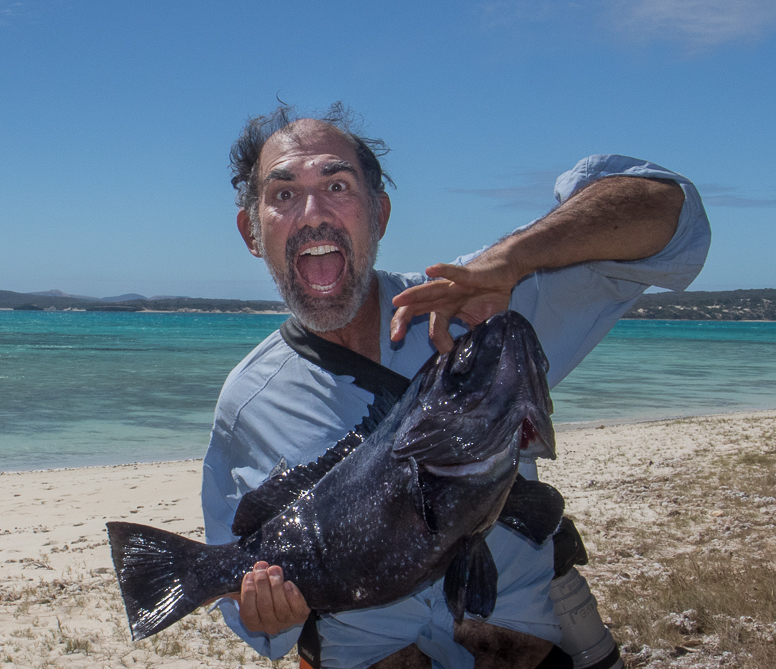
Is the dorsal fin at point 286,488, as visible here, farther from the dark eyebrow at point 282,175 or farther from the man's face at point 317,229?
the dark eyebrow at point 282,175

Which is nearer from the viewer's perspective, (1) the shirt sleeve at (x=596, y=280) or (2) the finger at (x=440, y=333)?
(2) the finger at (x=440, y=333)

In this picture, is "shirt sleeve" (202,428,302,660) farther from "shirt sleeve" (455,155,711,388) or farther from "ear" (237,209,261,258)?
"shirt sleeve" (455,155,711,388)

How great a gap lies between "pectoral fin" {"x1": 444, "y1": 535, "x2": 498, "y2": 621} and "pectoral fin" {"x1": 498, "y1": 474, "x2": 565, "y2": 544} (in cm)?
15

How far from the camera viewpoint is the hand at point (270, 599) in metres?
2.47

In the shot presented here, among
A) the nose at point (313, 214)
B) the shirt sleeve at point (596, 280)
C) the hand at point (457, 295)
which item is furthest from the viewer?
the nose at point (313, 214)

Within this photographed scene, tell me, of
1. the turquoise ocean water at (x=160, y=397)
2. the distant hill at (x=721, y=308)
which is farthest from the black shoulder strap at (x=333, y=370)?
the distant hill at (x=721, y=308)

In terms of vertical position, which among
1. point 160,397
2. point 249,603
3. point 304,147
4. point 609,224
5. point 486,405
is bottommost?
point 160,397

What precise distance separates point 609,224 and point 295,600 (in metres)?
1.82

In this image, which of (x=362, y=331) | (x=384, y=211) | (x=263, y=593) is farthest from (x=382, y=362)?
(x=263, y=593)

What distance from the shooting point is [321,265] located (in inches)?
125

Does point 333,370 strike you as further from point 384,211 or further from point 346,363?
point 384,211

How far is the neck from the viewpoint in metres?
3.25

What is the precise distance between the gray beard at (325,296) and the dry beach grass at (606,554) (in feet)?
11.2

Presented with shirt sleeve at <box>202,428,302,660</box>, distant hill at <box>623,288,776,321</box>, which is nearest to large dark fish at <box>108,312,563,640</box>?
shirt sleeve at <box>202,428,302,660</box>
